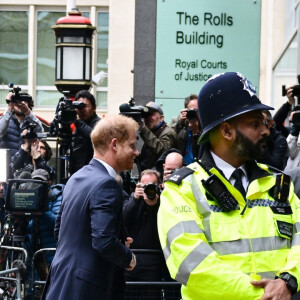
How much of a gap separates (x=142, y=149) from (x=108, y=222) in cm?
445

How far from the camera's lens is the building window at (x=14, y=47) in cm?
3500

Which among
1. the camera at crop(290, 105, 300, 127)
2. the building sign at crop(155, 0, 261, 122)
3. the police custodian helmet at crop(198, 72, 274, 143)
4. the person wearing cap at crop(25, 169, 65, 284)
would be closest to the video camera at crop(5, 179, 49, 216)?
the person wearing cap at crop(25, 169, 65, 284)


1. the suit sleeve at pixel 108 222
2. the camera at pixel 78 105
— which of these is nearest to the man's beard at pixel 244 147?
the suit sleeve at pixel 108 222

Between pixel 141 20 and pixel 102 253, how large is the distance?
242 inches

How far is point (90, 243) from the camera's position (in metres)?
5.84

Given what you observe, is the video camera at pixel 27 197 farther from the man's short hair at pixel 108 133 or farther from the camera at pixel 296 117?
the man's short hair at pixel 108 133

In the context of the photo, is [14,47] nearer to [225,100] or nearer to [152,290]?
[152,290]

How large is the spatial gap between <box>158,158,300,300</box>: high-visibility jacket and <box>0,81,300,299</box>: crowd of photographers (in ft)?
9.70

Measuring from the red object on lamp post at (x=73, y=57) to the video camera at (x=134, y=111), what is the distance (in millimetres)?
4990

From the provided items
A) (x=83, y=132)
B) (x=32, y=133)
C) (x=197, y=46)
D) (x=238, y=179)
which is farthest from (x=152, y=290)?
(x=32, y=133)

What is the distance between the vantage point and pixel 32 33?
34.8 meters

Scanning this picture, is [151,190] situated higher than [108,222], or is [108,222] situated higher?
[108,222]

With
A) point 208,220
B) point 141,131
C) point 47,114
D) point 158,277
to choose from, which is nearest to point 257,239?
point 208,220

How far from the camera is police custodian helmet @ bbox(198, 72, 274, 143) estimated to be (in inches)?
169
